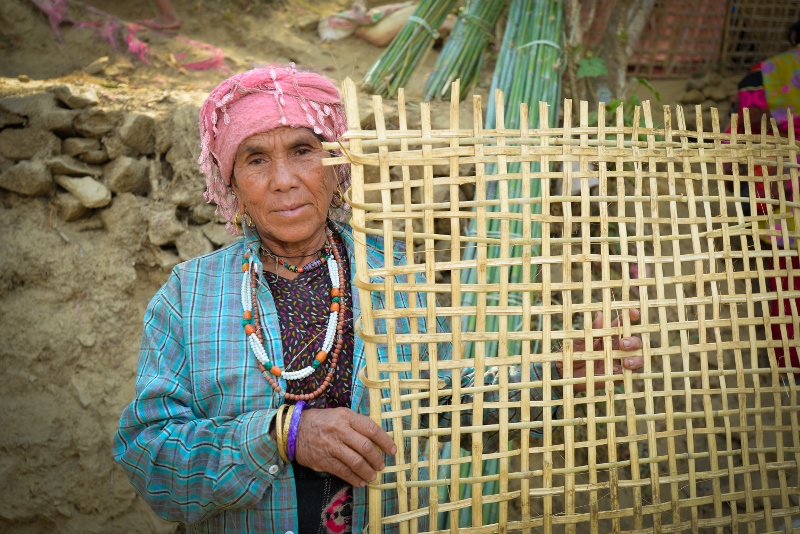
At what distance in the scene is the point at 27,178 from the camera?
271 centimetres

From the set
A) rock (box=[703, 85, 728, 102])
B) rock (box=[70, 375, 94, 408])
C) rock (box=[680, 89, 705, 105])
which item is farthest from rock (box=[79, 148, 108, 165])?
rock (box=[703, 85, 728, 102])

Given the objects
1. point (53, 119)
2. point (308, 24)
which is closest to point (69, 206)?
point (53, 119)

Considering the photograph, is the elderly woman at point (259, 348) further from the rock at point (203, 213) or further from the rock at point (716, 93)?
the rock at point (716, 93)

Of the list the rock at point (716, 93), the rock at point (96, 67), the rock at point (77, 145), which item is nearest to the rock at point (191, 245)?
the rock at point (77, 145)

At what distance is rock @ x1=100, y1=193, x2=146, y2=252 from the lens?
280cm

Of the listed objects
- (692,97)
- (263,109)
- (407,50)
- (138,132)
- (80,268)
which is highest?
(407,50)

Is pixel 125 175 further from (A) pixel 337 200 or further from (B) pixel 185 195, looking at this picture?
(A) pixel 337 200

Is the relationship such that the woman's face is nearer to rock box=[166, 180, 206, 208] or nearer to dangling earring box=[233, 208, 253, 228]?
dangling earring box=[233, 208, 253, 228]

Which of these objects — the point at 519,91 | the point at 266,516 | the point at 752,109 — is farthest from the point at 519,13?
the point at 266,516

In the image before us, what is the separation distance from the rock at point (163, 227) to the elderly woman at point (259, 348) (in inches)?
44.6

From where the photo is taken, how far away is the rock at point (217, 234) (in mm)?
2844

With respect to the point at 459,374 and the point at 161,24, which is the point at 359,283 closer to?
the point at 459,374

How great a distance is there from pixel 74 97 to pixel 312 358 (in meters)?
1.96

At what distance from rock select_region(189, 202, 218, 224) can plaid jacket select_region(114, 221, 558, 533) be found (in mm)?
1223
